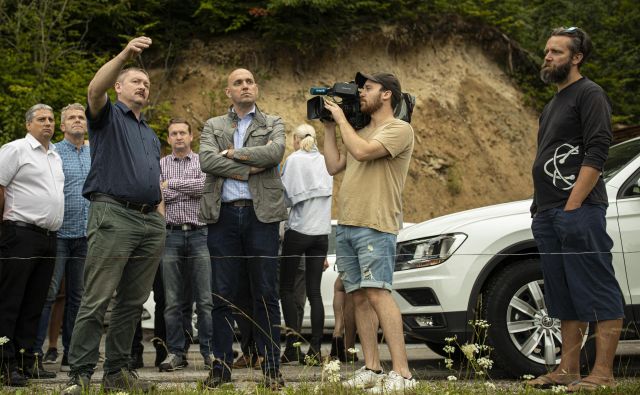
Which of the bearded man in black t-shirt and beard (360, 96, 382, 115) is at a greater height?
beard (360, 96, 382, 115)

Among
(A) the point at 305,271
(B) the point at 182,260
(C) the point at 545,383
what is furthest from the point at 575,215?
(B) the point at 182,260

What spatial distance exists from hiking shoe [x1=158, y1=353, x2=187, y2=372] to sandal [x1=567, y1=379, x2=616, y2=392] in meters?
3.79

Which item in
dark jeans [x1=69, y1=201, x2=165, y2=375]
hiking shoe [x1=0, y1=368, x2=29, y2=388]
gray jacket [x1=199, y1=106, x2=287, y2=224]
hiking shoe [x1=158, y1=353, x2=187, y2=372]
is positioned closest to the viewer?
dark jeans [x1=69, y1=201, x2=165, y2=375]

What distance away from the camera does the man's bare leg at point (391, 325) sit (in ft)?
19.7

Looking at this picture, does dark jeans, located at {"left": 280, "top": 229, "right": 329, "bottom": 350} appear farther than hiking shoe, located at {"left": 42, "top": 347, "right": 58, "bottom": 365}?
No

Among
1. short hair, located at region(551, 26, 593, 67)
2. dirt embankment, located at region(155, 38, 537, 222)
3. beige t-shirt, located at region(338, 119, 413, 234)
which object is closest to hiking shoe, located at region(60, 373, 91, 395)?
beige t-shirt, located at region(338, 119, 413, 234)

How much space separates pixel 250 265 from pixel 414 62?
16.5 metres

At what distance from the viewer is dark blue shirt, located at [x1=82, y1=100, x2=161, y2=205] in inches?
249

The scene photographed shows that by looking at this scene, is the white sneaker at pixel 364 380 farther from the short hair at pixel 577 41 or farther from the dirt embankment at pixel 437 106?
the dirt embankment at pixel 437 106

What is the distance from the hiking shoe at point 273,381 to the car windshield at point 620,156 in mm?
3025

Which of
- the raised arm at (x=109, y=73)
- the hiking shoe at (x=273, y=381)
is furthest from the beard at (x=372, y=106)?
the hiking shoe at (x=273, y=381)

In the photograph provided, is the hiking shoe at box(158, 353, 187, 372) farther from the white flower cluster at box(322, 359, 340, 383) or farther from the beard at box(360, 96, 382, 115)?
the white flower cluster at box(322, 359, 340, 383)

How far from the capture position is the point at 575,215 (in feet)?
20.0

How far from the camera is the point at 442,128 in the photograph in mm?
22203
